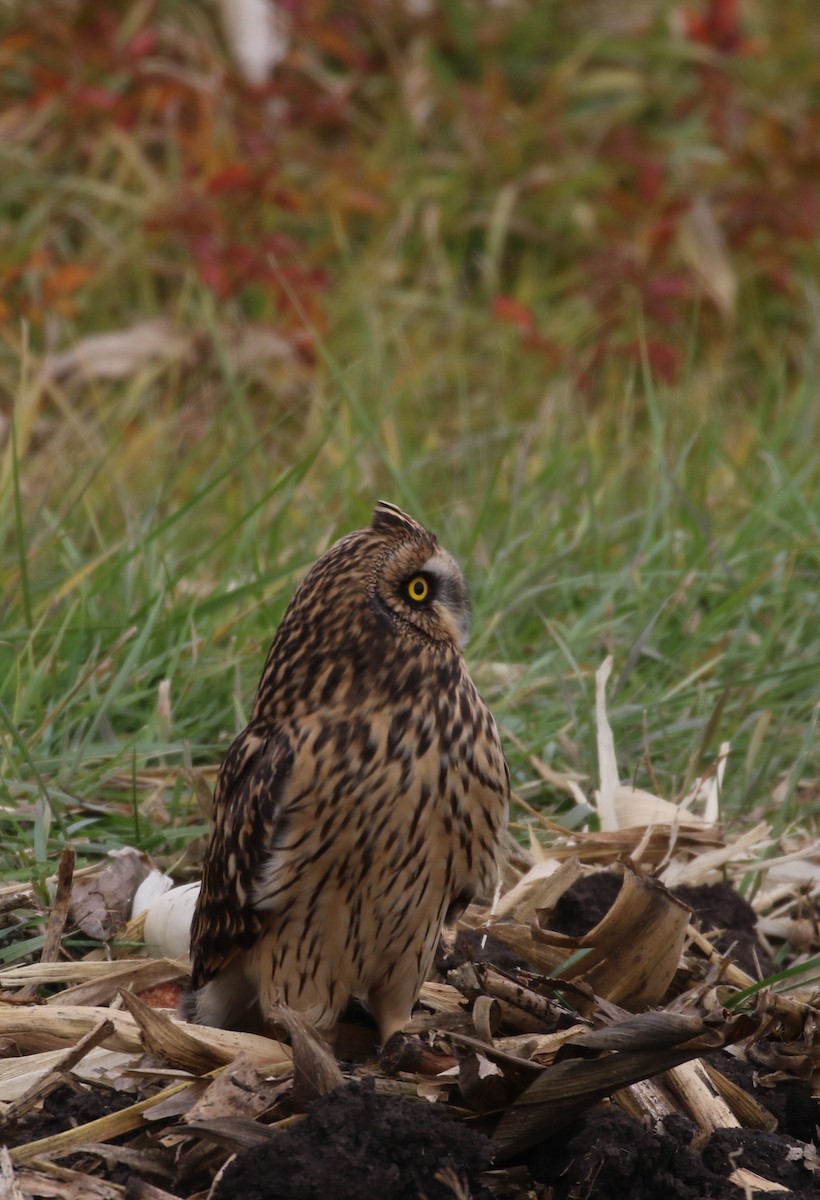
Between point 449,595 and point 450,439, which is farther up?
point 450,439

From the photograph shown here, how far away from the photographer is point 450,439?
6.55 metres

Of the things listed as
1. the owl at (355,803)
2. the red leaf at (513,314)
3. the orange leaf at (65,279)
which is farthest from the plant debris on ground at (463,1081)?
the red leaf at (513,314)

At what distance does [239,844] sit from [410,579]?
21.3 inches

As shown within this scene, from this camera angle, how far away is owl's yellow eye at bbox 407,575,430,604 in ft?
9.80

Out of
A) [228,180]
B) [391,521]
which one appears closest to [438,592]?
[391,521]

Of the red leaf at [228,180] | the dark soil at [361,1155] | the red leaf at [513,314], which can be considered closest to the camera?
the dark soil at [361,1155]

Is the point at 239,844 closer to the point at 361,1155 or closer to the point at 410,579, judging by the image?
the point at 410,579

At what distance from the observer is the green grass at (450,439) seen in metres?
4.01

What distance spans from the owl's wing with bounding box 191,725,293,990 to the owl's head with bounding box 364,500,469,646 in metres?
0.30

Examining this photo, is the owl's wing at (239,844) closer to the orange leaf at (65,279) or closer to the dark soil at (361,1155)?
the dark soil at (361,1155)

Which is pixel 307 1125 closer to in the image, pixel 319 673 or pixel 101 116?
pixel 319 673

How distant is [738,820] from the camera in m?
3.98

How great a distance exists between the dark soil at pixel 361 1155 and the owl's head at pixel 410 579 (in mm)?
832

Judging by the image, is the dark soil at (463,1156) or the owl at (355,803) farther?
the owl at (355,803)
